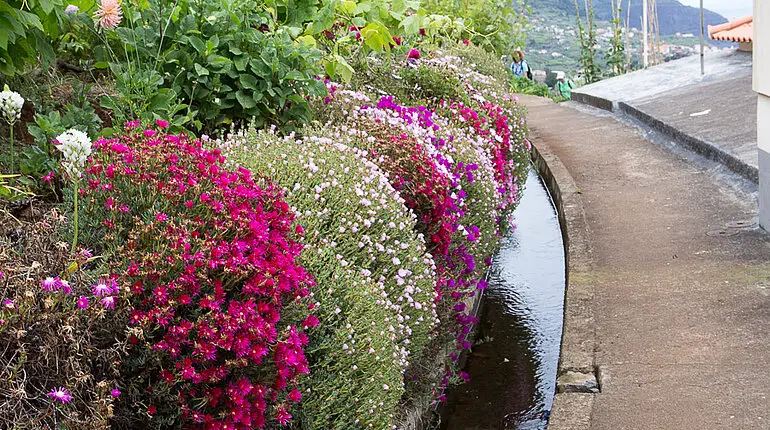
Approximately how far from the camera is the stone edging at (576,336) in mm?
4109

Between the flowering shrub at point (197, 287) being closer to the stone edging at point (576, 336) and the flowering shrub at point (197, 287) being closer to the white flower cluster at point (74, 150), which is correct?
the white flower cluster at point (74, 150)

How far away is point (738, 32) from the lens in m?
18.9

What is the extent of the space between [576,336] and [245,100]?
2235mm

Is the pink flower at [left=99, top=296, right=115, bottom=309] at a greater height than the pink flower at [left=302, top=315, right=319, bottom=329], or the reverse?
the pink flower at [left=99, top=296, right=115, bottom=309]

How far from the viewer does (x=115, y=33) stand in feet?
14.6

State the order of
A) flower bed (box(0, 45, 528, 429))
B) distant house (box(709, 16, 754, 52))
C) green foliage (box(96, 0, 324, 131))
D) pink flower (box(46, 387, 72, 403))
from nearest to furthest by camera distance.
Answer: pink flower (box(46, 387, 72, 403))
flower bed (box(0, 45, 528, 429))
green foliage (box(96, 0, 324, 131))
distant house (box(709, 16, 754, 52))

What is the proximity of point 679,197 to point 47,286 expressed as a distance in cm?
687

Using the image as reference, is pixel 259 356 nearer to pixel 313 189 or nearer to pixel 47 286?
pixel 47 286

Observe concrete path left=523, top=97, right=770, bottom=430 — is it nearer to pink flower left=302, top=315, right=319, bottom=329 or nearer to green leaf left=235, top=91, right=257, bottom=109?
pink flower left=302, top=315, right=319, bottom=329

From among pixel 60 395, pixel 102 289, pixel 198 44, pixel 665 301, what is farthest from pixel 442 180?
pixel 60 395

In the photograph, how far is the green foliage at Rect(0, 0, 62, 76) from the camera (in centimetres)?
342

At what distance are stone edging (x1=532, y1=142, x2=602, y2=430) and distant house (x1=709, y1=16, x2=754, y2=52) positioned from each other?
1152 cm

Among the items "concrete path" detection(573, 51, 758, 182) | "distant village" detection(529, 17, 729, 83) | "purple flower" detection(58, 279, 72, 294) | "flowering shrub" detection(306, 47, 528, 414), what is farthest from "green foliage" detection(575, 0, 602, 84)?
"purple flower" detection(58, 279, 72, 294)

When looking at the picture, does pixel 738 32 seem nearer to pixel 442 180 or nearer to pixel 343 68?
pixel 343 68
